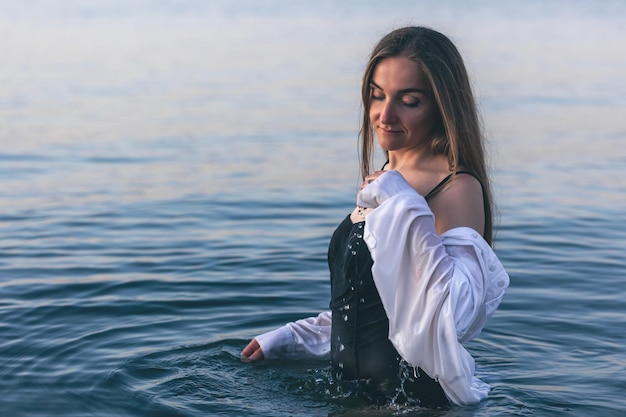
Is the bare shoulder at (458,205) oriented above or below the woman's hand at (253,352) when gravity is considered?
above

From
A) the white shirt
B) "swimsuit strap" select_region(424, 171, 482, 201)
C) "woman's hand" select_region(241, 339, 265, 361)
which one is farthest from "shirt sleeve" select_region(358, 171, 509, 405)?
"woman's hand" select_region(241, 339, 265, 361)

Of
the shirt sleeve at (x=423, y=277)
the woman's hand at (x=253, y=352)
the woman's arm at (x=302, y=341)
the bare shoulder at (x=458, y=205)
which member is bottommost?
the woman's hand at (x=253, y=352)

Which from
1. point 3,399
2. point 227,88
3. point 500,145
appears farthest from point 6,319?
point 227,88

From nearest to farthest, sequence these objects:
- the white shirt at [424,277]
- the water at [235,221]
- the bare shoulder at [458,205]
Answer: the white shirt at [424,277]
the bare shoulder at [458,205]
the water at [235,221]

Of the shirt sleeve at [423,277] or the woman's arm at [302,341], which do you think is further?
the woman's arm at [302,341]

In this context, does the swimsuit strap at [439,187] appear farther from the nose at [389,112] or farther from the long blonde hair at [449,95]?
the nose at [389,112]

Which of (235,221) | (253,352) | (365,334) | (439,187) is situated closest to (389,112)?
(439,187)

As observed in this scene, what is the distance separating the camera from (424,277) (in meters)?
3.99

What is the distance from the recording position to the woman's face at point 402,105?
4410 millimetres

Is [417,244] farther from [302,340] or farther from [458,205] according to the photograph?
[302,340]

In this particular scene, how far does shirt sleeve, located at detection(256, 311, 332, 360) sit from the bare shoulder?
1224 millimetres

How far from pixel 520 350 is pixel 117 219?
482 cm

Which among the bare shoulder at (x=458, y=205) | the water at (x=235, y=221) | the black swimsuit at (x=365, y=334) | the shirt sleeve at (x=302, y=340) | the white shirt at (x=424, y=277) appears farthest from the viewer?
the water at (x=235, y=221)

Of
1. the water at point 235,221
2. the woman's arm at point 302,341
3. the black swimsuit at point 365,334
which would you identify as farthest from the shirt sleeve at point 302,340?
the black swimsuit at point 365,334
